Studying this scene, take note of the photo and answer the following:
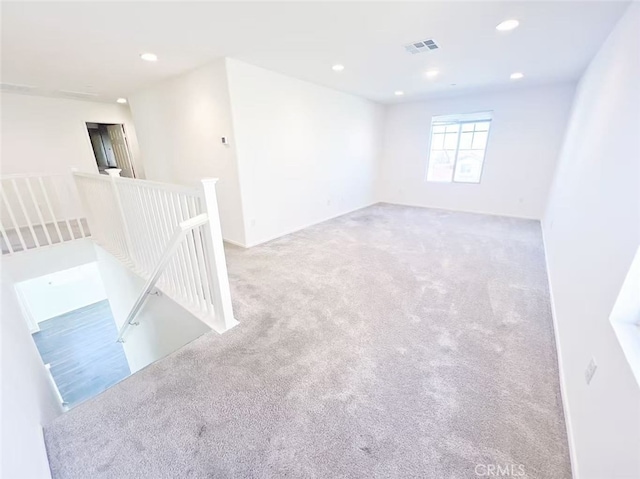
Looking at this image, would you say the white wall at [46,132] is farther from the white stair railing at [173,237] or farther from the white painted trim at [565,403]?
the white painted trim at [565,403]

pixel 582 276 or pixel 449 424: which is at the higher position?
pixel 582 276

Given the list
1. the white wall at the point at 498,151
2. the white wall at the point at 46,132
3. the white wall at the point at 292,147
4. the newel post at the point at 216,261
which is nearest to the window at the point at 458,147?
the white wall at the point at 498,151

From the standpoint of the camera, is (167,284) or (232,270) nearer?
(167,284)

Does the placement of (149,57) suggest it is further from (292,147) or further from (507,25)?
(507,25)

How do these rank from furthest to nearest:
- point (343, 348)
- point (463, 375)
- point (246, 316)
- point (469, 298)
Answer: point (469, 298) → point (246, 316) → point (343, 348) → point (463, 375)

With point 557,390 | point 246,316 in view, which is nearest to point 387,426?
point 557,390

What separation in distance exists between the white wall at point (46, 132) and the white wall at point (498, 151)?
21.6 feet

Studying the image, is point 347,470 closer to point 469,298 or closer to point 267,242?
point 469,298

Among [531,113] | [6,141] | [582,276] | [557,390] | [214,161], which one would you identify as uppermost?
[531,113]

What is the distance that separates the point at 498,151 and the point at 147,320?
22.6ft

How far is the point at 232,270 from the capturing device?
3.25 metres

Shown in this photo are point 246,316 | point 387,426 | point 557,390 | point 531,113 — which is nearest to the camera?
point 387,426

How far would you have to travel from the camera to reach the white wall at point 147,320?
2.66m

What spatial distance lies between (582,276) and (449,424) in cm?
133
